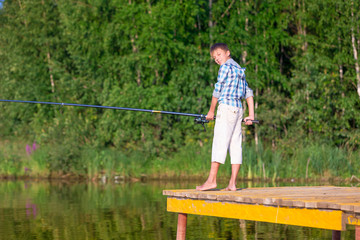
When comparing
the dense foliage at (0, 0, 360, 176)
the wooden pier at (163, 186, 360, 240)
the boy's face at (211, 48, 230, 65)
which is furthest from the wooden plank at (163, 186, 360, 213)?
the dense foliage at (0, 0, 360, 176)

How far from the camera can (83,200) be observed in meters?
16.5

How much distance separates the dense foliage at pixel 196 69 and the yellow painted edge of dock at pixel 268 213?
1490 centimetres

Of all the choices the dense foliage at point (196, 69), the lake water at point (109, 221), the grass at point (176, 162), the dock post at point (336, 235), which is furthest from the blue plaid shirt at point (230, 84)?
the dense foliage at point (196, 69)

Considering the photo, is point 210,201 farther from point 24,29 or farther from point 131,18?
point 24,29

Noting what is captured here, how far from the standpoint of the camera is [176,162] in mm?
23125

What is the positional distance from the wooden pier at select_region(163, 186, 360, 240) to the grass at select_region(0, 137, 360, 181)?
12.6 m

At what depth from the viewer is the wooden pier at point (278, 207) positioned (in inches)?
248

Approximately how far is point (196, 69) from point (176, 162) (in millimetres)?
3525

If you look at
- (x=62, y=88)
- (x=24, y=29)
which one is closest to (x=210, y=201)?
(x=62, y=88)

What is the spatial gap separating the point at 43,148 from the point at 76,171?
162cm

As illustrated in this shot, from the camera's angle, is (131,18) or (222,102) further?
(131,18)

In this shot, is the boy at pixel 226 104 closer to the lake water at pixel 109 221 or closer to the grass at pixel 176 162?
the lake water at pixel 109 221

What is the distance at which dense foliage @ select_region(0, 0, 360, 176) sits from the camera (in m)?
22.9

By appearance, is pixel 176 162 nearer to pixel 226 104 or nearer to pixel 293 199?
pixel 226 104
